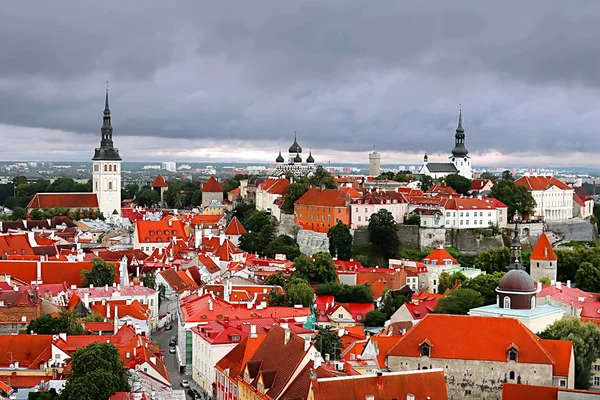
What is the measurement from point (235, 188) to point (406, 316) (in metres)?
86.8

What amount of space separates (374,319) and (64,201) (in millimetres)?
71349

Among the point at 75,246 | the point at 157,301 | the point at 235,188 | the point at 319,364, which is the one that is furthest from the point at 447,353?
the point at 235,188

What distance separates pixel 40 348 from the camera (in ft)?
142

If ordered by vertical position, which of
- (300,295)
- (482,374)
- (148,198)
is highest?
(148,198)

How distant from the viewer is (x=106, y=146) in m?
129

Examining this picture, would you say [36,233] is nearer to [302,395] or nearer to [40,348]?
[40,348]

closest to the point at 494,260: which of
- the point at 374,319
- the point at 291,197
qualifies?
the point at 374,319

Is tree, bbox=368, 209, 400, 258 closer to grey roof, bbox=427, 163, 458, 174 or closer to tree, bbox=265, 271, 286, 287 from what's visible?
tree, bbox=265, 271, 286, 287

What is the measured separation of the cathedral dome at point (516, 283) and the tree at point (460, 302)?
6.07 m

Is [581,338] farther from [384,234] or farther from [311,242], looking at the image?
[311,242]

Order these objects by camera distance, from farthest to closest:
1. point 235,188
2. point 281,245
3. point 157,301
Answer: point 235,188 < point 281,245 < point 157,301

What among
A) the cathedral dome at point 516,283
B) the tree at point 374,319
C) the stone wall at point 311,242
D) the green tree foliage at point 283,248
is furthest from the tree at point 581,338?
the stone wall at point 311,242

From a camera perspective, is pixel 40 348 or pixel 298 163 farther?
pixel 298 163

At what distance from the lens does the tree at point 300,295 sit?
195 ft
